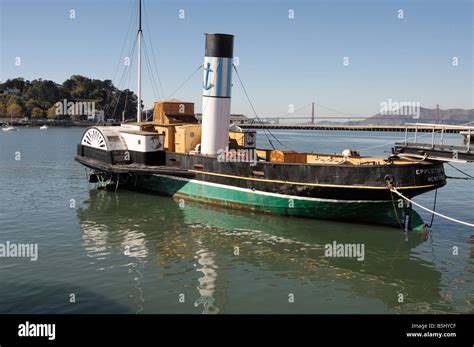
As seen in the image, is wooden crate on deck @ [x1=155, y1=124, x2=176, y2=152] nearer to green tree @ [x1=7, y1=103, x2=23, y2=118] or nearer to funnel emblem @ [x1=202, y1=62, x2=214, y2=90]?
funnel emblem @ [x1=202, y1=62, x2=214, y2=90]

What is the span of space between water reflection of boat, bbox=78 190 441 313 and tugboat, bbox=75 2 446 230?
811mm

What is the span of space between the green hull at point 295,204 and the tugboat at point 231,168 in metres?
0.04

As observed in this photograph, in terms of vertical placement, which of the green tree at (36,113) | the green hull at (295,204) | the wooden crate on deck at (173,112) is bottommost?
the green hull at (295,204)

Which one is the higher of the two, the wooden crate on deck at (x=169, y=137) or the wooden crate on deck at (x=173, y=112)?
the wooden crate on deck at (x=173, y=112)

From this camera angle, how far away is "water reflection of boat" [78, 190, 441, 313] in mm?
13602

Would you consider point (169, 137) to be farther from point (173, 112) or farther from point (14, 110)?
point (14, 110)

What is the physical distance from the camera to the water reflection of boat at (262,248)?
13602 millimetres

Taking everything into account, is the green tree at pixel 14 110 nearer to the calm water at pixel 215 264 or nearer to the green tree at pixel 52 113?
the green tree at pixel 52 113

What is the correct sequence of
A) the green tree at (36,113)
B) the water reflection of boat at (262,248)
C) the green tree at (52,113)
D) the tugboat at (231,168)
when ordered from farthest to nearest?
the green tree at (52,113), the green tree at (36,113), the tugboat at (231,168), the water reflection of boat at (262,248)

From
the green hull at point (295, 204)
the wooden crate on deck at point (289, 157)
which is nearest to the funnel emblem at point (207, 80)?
the wooden crate on deck at point (289, 157)

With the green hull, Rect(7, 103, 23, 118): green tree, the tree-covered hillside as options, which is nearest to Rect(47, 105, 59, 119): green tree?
the tree-covered hillside

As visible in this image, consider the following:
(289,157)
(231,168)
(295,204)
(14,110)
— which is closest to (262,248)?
(295,204)
